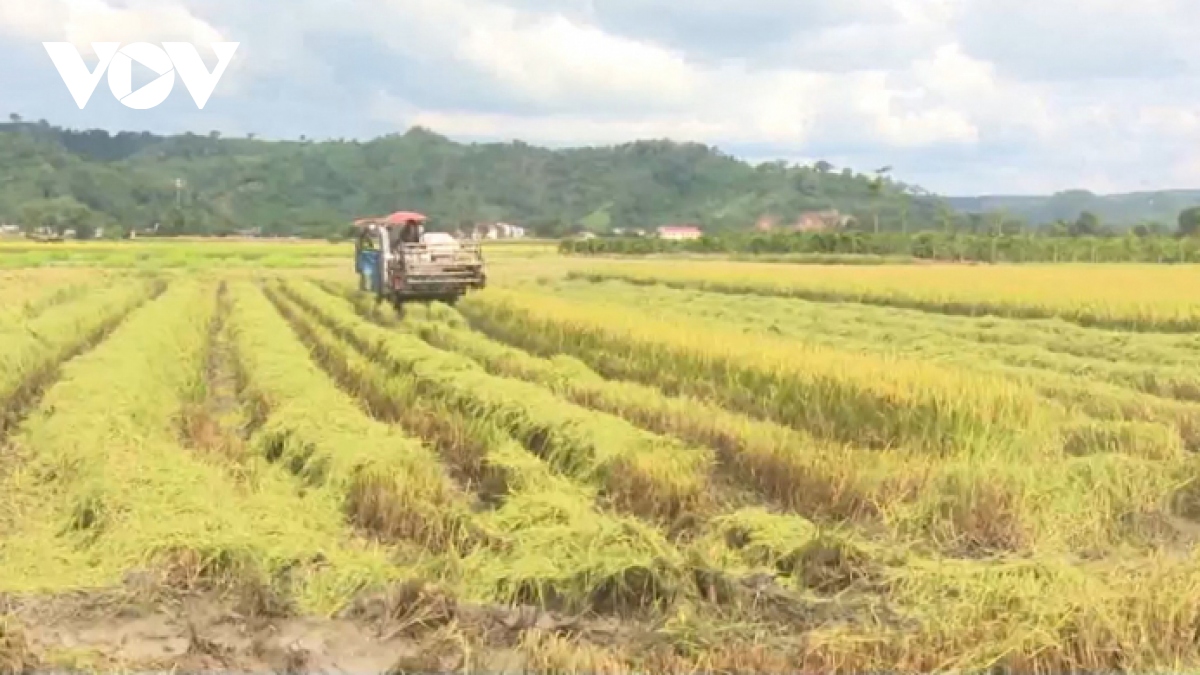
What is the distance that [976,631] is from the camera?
14.2 feet

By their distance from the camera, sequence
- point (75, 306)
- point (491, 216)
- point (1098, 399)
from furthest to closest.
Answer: point (491, 216) → point (75, 306) → point (1098, 399)

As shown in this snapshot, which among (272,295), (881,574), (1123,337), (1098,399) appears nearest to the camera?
(881,574)

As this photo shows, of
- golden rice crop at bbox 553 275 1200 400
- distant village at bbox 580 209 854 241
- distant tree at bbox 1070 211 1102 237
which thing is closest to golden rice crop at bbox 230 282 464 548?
golden rice crop at bbox 553 275 1200 400

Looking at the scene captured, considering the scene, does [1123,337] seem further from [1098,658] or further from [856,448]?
[1098,658]

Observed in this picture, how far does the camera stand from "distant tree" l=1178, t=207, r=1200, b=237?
56.0 metres

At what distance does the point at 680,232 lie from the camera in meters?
55.6

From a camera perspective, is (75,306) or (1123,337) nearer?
(1123,337)

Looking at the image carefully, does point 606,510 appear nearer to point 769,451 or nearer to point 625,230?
point 769,451

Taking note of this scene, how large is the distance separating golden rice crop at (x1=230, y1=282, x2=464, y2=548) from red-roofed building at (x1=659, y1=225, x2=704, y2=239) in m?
42.8

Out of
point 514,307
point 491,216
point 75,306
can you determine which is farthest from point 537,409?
point 491,216

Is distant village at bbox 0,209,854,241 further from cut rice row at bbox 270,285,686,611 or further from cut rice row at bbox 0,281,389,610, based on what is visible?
cut rice row at bbox 270,285,686,611

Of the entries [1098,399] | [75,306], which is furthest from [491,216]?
[1098,399]

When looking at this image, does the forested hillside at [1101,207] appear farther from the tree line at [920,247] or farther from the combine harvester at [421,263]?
the combine harvester at [421,263]

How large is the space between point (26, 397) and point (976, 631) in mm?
8723
